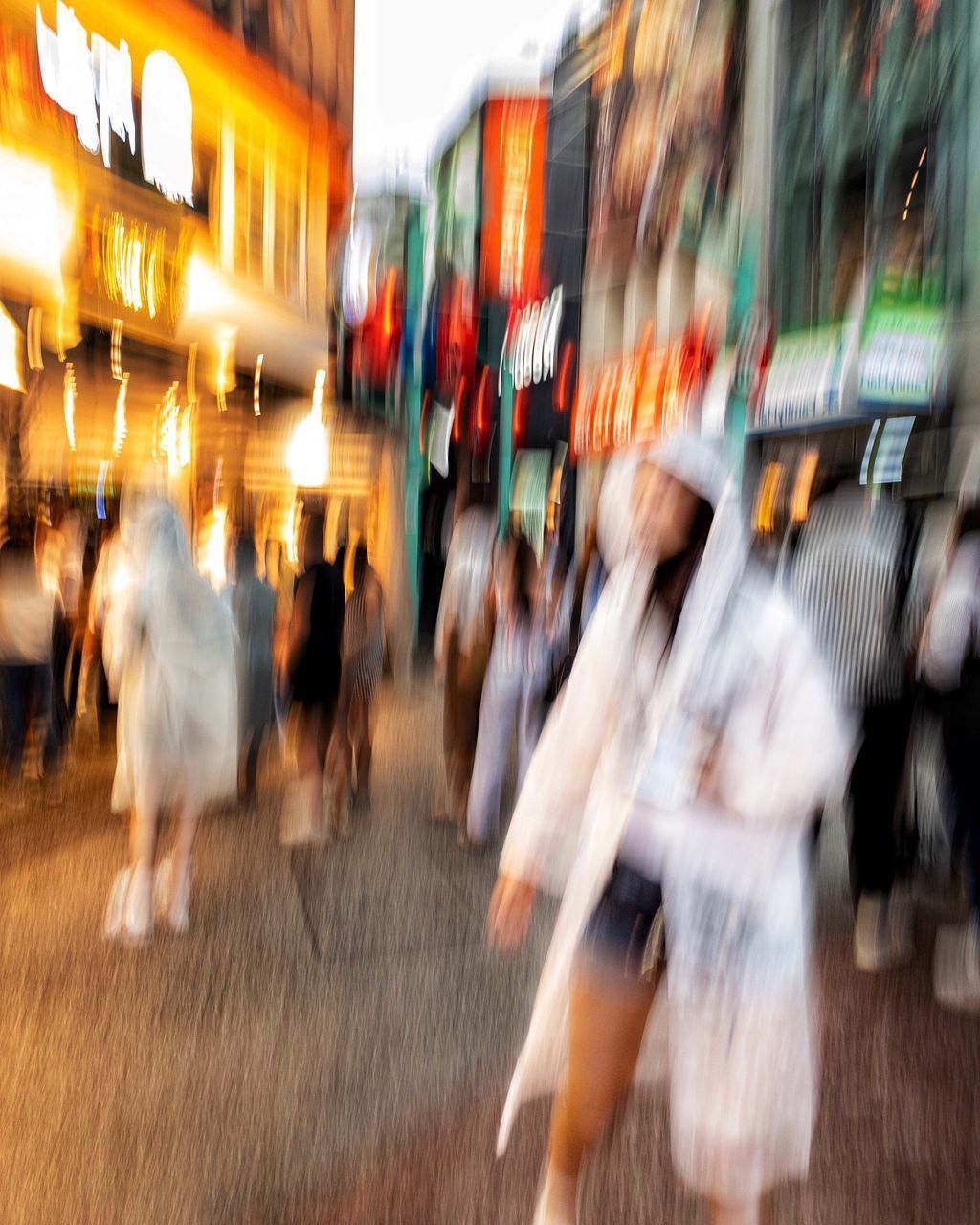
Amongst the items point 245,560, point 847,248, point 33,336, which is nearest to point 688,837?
point 245,560

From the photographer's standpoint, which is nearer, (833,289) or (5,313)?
(5,313)

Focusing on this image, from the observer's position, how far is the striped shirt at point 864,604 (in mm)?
3400

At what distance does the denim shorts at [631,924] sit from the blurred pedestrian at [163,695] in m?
2.24

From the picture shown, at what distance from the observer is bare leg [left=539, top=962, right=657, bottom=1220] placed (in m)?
1.76

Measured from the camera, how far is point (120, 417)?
8805mm

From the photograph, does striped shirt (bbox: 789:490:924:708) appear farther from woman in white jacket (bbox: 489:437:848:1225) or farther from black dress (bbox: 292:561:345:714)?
black dress (bbox: 292:561:345:714)

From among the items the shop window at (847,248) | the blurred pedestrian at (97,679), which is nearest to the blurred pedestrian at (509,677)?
the blurred pedestrian at (97,679)

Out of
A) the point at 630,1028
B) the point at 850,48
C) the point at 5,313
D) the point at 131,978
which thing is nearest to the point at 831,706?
the point at 630,1028

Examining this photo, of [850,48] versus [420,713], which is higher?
[850,48]

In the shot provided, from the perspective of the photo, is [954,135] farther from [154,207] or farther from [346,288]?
[346,288]

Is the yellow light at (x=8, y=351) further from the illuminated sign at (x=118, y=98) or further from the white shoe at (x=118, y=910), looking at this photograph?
the white shoe at (x=118, y=910)

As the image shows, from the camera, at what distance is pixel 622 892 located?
173cm

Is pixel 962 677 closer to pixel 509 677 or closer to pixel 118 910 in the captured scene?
pixel 509 677

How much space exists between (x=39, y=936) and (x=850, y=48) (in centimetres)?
776
